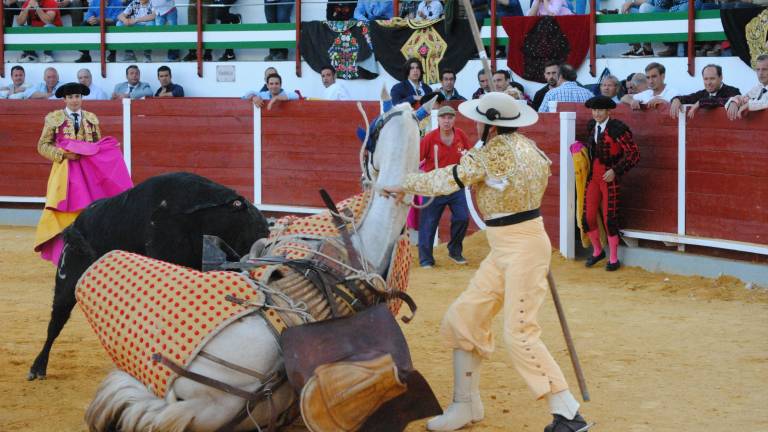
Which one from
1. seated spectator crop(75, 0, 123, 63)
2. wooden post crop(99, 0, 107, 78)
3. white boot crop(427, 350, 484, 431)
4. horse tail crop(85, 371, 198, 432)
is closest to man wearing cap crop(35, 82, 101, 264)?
horse tail crop(85, 371, 198, 432)

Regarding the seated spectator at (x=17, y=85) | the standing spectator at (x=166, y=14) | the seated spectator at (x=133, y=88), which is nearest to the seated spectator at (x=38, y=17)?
the seated spectator at (x=17, y=85)

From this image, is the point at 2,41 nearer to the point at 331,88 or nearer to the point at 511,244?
the point at 331,88

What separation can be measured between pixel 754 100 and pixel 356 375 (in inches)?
208

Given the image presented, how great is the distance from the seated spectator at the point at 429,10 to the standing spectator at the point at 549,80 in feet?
6.03

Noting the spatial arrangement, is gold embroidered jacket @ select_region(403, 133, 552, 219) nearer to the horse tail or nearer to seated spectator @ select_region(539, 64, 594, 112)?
the horse tail

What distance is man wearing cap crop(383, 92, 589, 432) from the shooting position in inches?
167

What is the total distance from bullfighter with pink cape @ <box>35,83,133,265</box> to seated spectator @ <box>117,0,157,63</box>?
24.0 ft

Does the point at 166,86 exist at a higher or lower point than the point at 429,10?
lower

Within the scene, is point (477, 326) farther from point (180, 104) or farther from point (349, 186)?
point (180, 104)

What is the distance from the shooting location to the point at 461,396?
455cm

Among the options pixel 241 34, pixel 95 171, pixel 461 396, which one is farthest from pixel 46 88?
pixel 461 396

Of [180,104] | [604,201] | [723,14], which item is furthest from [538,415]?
[180,104]

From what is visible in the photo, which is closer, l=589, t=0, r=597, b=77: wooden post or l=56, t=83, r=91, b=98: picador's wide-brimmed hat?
l=56, t=83, r=91, b=98: picador's wide-brimmed hat

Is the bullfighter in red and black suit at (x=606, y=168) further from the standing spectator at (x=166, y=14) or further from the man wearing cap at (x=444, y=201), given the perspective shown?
the standing spectator at (x=166, y=14)
